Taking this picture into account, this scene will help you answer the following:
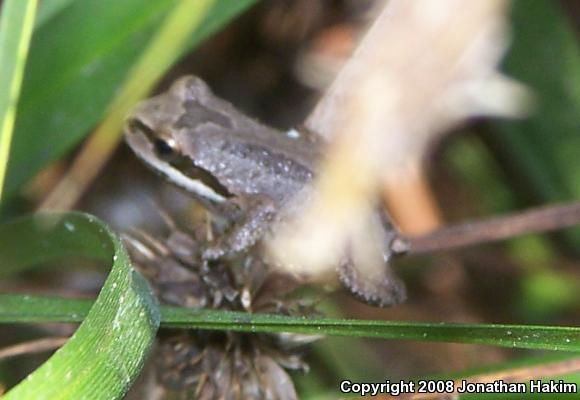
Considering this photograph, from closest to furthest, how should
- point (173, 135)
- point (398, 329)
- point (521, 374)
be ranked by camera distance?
point (398, 329), point (521, 374), point (173, 135)

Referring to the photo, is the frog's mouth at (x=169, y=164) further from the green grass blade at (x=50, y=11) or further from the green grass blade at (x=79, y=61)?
the green grass blade at (x=50, y=11)

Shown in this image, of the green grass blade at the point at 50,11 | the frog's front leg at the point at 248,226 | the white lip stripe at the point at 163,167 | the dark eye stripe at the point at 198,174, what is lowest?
the white lip stripe at the point at 163,167

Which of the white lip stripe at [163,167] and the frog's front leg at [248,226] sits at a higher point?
the frog's front leg at [248,226]

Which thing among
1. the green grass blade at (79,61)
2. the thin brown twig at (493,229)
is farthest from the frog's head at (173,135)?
the thin brown twig at (493,229)

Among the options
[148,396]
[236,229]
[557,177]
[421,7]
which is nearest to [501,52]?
[557,177]

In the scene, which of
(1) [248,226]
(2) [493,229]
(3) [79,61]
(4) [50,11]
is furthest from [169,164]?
(2) [493,229]

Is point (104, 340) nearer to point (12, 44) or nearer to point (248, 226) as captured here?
→ point (12, 44)
